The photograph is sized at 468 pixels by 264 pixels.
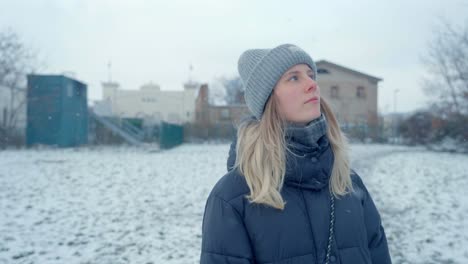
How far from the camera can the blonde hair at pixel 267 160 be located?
5.41ft

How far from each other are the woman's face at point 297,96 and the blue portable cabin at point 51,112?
80.4ft

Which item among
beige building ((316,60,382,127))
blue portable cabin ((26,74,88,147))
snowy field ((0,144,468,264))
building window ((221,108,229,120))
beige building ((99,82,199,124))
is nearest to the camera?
snowy field ((0,144,468,264))

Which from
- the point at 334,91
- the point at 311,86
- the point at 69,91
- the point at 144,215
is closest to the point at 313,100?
the point at 311,86

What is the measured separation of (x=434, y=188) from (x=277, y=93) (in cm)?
862

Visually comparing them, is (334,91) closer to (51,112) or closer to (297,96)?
(51,112)

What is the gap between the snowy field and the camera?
191 inches

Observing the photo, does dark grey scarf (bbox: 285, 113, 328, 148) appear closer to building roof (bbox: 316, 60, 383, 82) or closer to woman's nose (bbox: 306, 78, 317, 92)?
woman's nose (bbox: 306, 78, 317, 92)

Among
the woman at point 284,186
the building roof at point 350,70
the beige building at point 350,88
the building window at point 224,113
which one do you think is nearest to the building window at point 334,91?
the beige building at point 350,88

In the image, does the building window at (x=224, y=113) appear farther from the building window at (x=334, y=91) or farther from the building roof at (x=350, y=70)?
the building window at (x=334, y=91)

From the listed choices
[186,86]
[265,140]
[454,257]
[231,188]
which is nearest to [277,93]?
[265,140]

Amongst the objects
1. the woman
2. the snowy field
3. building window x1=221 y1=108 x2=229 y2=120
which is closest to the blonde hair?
the woman

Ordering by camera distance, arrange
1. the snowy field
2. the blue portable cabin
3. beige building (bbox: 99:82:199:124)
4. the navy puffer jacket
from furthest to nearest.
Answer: beige building (bbox: 99:82:199:124), the blue portable cabin, the snowy field, the navy puffer jacket

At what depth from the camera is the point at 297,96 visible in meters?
1.77

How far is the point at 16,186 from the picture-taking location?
A: 909 cm
